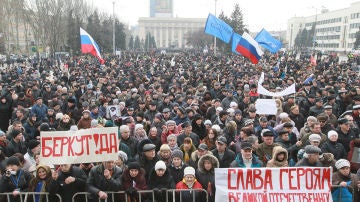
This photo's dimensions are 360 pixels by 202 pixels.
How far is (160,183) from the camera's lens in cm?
539

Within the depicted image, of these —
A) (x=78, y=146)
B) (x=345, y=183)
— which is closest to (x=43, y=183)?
(x=78, y=146)

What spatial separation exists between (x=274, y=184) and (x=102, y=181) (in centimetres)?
→ 226

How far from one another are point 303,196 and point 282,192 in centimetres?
26

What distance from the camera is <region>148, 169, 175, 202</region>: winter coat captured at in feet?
17.4

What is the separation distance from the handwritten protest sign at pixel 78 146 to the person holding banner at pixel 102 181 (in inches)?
8.9

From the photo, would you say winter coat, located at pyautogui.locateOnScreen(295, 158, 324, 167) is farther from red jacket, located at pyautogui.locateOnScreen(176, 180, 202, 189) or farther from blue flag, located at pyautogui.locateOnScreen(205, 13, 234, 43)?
blue flag, located at pyautogui.locateOnScreen(205, 13, 234, 43)

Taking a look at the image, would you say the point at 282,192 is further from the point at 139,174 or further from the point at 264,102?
the point at 264,102

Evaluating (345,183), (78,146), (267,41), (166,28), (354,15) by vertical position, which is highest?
(166,28)

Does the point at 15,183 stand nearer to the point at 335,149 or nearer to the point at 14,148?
the point at 14,148

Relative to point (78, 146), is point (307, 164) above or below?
below

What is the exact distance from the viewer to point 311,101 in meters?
11.0

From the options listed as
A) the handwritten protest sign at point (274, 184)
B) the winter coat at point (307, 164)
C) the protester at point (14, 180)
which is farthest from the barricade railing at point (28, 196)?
the winter coat at point (307, 164)

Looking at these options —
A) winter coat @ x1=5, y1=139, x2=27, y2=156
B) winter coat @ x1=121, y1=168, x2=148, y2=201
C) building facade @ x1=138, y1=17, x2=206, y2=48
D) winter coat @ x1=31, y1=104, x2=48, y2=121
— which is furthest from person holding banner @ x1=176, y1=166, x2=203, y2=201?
building facade @ x1=138, y1=17, x2=206, y2=48

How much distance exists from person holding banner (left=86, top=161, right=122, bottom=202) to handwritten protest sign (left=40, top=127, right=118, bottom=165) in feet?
0.74
